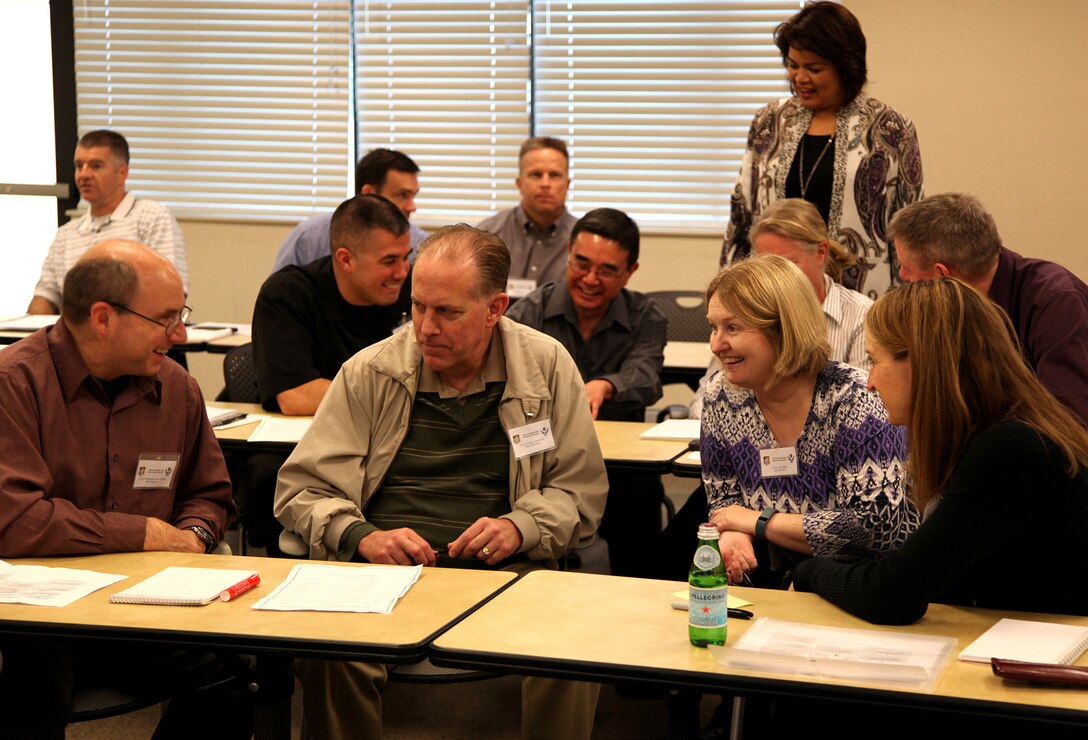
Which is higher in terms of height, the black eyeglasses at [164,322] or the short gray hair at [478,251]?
the short gray hair at [478,251]

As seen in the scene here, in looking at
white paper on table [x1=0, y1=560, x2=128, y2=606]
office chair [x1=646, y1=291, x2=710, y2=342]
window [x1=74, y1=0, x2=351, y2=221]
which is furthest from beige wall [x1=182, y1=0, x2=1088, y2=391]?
white paper on table [x1=0, y1=560, x2=128, y2=606]

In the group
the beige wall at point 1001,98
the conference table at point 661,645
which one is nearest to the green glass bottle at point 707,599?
the conference table at point 661,645

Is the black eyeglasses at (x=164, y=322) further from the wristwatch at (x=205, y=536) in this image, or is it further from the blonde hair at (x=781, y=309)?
the blonde hair at (x=781, y=309)

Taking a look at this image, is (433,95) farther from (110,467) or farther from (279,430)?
(110,467)

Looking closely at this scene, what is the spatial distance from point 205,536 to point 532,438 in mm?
829

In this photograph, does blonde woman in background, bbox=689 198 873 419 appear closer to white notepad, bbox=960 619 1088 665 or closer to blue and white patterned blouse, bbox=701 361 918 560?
blue and white patterned blouse, bbox=701 361 918 560

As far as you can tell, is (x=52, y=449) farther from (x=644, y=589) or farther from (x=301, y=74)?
(x=301, y=74)

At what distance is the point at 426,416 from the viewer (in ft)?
9.73

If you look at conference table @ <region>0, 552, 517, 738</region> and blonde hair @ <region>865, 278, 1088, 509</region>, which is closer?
conference table @ <region>0, 552, 517, 738</region>

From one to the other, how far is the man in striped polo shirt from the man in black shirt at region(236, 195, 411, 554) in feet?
9.45

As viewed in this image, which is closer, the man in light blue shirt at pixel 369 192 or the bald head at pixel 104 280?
the bald head at pixel 104 280

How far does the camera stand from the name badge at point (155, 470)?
2.74m

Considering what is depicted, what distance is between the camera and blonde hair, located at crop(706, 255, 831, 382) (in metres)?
2.68

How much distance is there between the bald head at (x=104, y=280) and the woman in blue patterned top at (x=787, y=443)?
1.38m
